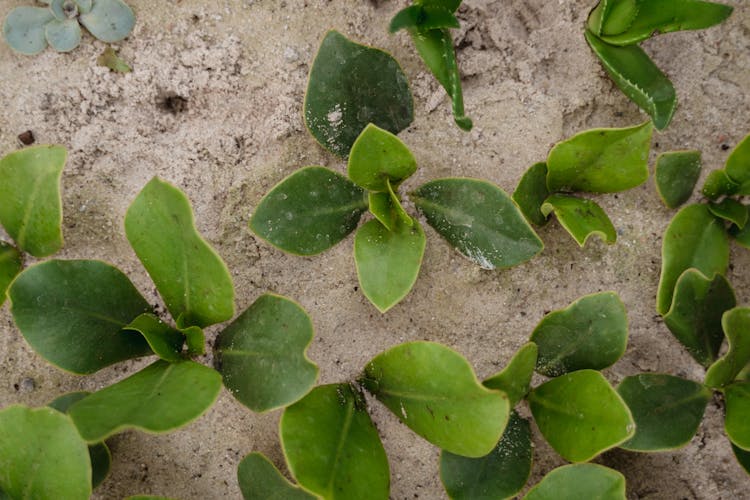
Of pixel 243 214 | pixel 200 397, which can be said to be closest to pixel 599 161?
pixel 243 214

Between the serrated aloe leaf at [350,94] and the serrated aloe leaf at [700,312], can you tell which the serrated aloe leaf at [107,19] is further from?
the serrated aloe leaf at [700,312]

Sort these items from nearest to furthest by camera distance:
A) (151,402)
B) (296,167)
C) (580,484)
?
(151,402) → (580,484) → (296,167)

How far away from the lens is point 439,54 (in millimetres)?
1195

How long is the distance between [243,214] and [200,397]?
0.35 metres

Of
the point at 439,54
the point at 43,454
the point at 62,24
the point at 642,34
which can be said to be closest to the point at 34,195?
the point at 62,24

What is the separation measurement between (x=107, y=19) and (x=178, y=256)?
463mm

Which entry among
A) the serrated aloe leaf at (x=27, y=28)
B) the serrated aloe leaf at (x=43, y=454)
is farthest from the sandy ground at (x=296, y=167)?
the serrated aloe leaf at (x=43, y=454)

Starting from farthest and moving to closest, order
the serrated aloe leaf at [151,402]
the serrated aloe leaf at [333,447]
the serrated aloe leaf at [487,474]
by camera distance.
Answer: the serrated aloe leaf at [487,474] < the serrated aloe leaf at [333,447] < the serrated aloe leaf at [151,402]

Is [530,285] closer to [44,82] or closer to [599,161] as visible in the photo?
[599,161]

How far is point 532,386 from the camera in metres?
1.30

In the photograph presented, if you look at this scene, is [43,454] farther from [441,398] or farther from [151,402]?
[441,398]

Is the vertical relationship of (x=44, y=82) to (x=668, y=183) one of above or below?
above

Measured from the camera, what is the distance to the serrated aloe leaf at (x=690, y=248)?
4.10 feet

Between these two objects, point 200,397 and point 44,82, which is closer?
point 200,397
